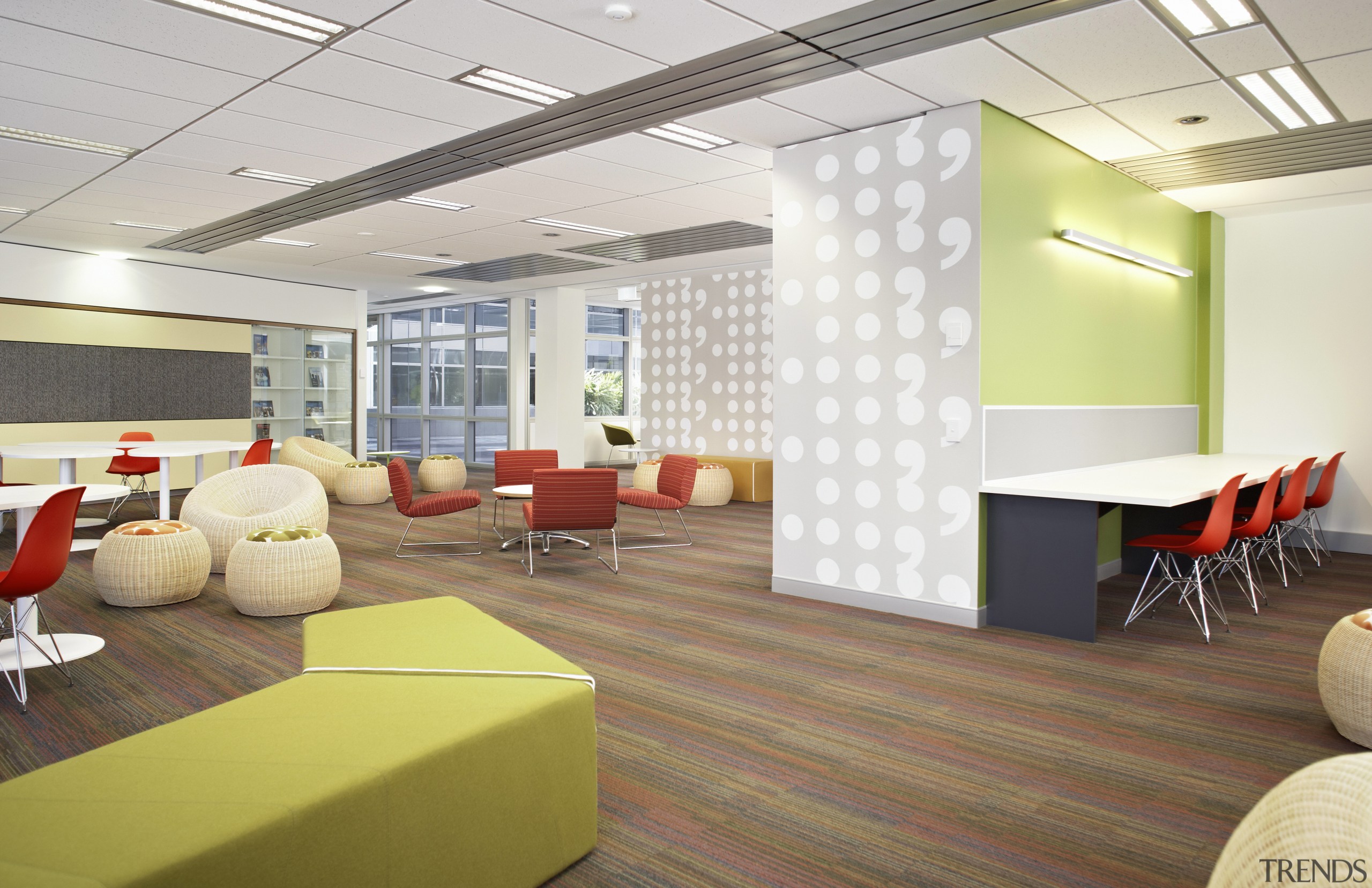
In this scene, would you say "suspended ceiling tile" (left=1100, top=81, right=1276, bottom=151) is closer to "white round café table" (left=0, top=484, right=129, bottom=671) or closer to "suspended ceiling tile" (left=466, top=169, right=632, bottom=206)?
"suspended ceiling tile" (left=466, top=169, right=632, bottom=206)

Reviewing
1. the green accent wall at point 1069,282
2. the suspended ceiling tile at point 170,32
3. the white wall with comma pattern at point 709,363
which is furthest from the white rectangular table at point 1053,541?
the white wall with comma pattern at point 709,363

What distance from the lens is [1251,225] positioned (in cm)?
839

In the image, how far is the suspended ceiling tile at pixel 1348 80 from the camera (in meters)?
4.56

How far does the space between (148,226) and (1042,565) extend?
30.2 ft

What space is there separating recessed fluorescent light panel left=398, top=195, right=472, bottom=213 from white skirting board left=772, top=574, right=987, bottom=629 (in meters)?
4.51

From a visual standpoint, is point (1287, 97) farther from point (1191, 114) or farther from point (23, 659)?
point (23, 659)

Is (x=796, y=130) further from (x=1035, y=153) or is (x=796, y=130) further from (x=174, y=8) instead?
(x=174, y=8)

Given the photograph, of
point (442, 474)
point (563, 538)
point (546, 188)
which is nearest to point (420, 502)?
point (563, 538)

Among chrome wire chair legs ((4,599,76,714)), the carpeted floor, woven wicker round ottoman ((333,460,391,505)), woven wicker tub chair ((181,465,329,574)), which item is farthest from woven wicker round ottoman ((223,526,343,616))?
woven wicker round ottoman ((333,460,391,505))

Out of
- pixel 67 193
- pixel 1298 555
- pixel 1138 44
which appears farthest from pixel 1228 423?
pixel 67 193

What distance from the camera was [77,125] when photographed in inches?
225

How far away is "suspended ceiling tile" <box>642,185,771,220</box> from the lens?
7.47 meters

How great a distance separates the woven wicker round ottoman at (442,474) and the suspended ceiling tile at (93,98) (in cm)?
624

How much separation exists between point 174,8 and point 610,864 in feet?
13.4
